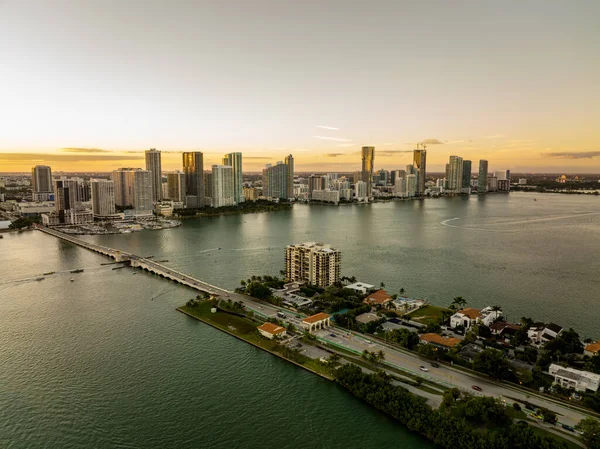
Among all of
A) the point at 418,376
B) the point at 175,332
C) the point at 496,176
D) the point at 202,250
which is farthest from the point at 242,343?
the point at 496,176

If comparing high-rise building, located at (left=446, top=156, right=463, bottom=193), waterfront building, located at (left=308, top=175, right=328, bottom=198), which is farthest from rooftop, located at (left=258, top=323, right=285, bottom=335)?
high-rise building, located at (left=446, top=156, right=463, bottom=193)

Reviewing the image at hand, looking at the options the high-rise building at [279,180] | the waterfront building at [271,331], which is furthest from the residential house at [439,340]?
the high-rise building at [279,180]

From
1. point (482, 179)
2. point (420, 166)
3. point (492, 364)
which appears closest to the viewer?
point (492, 364)

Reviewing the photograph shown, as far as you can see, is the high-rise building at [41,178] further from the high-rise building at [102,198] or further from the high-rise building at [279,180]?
the high-rise building at [279,180]

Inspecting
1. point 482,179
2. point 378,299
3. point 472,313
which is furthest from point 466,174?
point 472,313

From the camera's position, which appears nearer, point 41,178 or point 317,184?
point 41,178

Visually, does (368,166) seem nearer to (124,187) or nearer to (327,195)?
(327,195)
